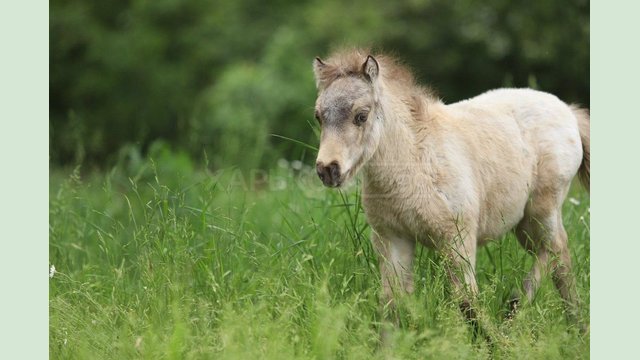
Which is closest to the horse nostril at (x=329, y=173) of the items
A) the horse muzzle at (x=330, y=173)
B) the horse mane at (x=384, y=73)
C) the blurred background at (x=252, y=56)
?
the horse muzzle at (x=330, y=173)

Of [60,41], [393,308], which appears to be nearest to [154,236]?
[393,308]

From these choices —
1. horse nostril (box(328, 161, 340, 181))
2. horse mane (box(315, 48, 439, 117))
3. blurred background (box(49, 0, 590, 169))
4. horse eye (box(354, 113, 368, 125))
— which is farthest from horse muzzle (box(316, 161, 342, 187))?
blurred background (box(49, 0, 590, 169))

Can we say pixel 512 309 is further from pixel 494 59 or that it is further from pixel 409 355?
pixel 494 59

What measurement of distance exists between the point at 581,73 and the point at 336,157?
8.33 m

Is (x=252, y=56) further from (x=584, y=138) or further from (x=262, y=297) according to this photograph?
(x=262, y=297)

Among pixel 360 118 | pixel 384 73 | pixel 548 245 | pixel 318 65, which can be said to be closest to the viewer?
pixel 360 118

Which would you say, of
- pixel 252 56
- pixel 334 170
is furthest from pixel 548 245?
pixel 252 56

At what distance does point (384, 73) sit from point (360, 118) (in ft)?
1.92

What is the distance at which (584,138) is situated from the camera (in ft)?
21.6

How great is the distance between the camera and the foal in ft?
16.8

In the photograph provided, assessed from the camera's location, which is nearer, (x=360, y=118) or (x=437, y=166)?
(x=360, y=118)

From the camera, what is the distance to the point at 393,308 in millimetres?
5266

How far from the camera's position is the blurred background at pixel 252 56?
12508 mm

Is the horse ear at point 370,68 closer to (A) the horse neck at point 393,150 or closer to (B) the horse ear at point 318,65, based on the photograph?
(A) the horse neck at point 393,150
